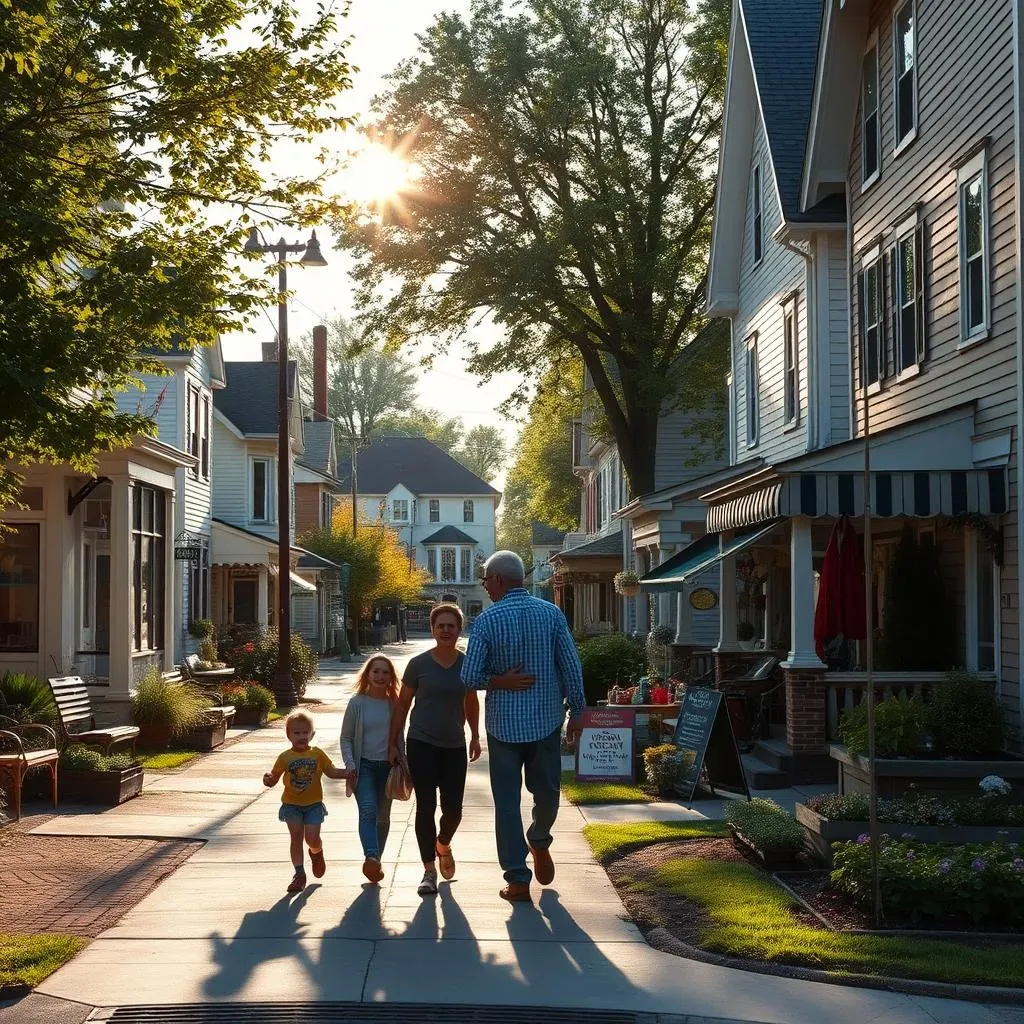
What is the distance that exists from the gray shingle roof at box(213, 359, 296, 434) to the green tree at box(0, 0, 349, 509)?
3127 cm

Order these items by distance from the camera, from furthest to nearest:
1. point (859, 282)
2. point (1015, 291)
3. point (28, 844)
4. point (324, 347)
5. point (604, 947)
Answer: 1. point (324, 347)
2. point (859, 282)
3. point (1015, 291)
4. point (28, 844)
5. point (604, 947)

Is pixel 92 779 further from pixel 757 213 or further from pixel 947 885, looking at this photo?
pixel 757 213

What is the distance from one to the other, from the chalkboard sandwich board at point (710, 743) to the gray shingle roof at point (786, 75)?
781cm

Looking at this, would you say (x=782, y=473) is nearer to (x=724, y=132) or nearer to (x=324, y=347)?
(x=724, y=132)

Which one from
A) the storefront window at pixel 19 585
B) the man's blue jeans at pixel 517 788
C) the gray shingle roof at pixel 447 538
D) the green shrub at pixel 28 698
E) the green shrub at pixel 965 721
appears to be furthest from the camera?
the gray shingle roof at pixel 447 538

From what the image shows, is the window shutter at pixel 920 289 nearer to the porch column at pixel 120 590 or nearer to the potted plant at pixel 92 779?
the potted plant at pixel 92 779

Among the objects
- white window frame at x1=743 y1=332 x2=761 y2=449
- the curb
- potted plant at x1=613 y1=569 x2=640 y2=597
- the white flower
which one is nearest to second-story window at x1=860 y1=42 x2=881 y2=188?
white window frame at x1=743 y1=332 x2=761 y2=449

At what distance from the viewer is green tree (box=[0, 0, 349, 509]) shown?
Result: 10.4 metres

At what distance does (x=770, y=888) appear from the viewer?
9.35m

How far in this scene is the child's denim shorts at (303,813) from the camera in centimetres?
964

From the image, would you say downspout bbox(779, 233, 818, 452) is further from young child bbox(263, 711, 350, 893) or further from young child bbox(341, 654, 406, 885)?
young child bbox(263, 711, 350, 893)

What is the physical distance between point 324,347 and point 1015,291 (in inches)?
2047

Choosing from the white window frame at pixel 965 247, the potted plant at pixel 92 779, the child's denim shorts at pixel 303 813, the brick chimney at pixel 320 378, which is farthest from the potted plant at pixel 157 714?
the brick chimney at pixel 320 378

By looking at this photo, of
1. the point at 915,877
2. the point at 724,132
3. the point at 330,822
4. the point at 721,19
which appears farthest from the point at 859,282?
the point at 721,19
